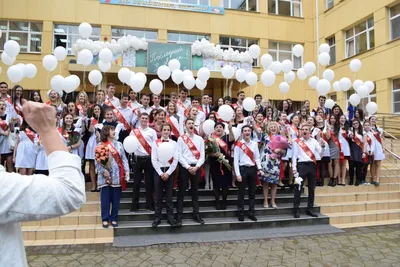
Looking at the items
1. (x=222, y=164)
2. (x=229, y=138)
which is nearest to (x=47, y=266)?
(x=222, y=164)

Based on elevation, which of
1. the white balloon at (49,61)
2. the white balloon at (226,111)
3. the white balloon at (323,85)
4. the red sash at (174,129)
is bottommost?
the red sash at (174,129)

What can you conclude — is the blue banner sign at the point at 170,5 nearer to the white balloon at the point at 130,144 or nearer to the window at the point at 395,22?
the window at the point at 395,22

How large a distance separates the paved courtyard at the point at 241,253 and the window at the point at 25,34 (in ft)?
45.7

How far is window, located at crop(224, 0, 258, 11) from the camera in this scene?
1808 cm

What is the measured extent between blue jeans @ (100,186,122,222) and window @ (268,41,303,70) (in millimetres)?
15664

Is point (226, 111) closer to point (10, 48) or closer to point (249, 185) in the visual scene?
point (249, 185)

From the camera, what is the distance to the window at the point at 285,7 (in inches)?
739

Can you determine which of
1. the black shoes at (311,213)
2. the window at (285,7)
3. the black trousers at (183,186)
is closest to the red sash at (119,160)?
the black trousers at (183,186)

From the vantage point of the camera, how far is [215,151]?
6.02 metres

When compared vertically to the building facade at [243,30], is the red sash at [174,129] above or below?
below

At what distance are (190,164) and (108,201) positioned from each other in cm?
160

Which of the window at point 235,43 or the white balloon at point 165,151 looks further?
the window at point 235,43

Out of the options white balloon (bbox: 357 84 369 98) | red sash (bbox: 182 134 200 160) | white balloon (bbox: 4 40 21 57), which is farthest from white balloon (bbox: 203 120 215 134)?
white balloon (bbox: 357 84 369 98)

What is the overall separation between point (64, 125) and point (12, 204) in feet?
17.7
